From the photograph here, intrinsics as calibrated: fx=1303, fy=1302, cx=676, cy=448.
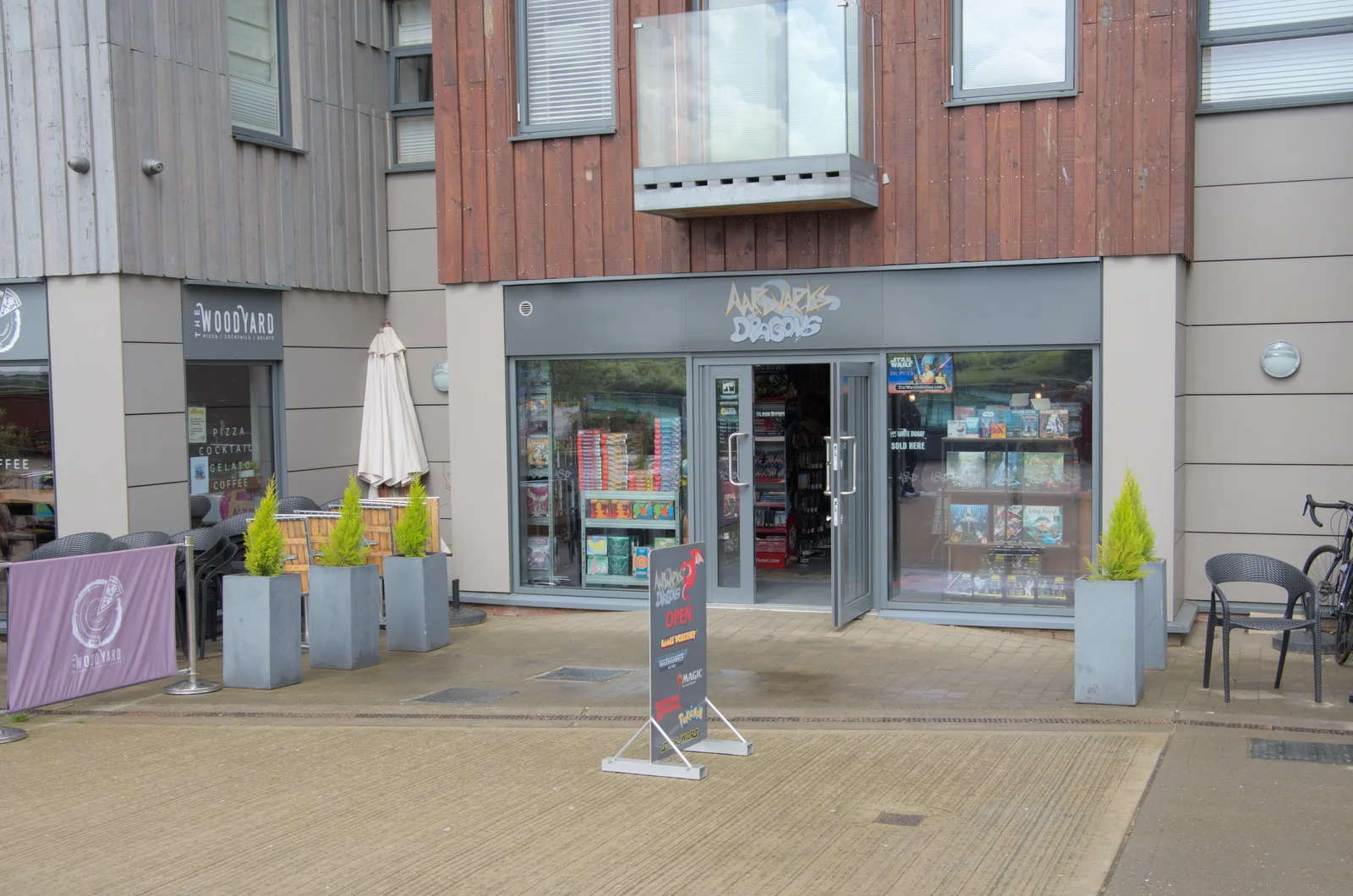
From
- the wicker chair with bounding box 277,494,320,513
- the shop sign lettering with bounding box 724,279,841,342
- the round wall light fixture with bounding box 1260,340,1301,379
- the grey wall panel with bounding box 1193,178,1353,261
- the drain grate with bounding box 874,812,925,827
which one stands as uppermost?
the grey wall panel with bounding box 1193,178,1353,261

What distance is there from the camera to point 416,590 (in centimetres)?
1057

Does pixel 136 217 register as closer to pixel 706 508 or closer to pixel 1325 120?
pixel 706 508

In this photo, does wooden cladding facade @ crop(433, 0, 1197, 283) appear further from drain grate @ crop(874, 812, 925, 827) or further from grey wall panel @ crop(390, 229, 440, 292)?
drain grate @ crop(874, 812, 925, 827)

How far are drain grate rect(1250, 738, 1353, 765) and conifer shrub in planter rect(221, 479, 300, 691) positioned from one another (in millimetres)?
6446

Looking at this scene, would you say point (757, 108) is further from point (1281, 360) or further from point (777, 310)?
point (1281, 360)

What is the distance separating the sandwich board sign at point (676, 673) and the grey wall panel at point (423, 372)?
7.23 m

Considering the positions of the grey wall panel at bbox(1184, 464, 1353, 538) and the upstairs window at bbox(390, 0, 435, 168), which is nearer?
the grey wall panel at bbox(1184, 464, 1353, 538)

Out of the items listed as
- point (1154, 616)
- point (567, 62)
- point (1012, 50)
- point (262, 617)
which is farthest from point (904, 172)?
point (262, 617)

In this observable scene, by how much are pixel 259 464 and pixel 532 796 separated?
7.40m

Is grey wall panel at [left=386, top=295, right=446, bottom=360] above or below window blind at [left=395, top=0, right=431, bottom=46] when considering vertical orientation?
below

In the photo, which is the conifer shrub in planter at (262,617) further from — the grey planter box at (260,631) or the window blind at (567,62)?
the window blind at (567,62)

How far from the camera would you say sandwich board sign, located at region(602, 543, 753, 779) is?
6883mm

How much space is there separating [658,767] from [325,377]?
317 inches

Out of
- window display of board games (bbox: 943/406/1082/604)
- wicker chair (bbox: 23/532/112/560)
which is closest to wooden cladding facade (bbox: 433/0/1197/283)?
window display of board games (bbox: 943/406/1082/604)
